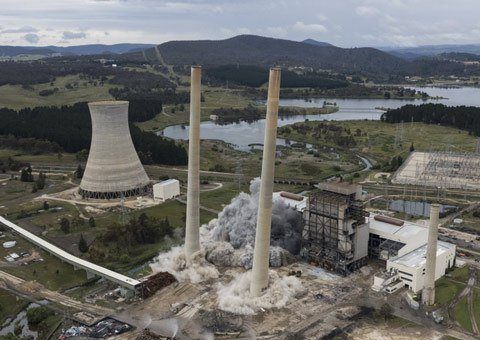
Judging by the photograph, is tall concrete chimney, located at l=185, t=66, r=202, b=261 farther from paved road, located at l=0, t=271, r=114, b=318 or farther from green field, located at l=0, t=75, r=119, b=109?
green field, located at l=0, t=75, r=119, b=109

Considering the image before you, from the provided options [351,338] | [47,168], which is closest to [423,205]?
[351,338]

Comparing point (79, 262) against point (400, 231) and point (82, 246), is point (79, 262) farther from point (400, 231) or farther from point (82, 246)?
point (400, 231)

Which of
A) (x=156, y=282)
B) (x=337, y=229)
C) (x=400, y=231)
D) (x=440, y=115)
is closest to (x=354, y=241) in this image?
(x=337, y=229)

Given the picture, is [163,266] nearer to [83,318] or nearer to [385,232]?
[83,318]

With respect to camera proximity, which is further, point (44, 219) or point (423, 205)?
point (423, 205)

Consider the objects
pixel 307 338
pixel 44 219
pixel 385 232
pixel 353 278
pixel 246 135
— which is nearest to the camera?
pixel 307 338

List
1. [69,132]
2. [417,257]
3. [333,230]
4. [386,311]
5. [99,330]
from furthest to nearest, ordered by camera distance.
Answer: [69,132]
[333,230]
[417,257]
[386,311]
[99,330]
